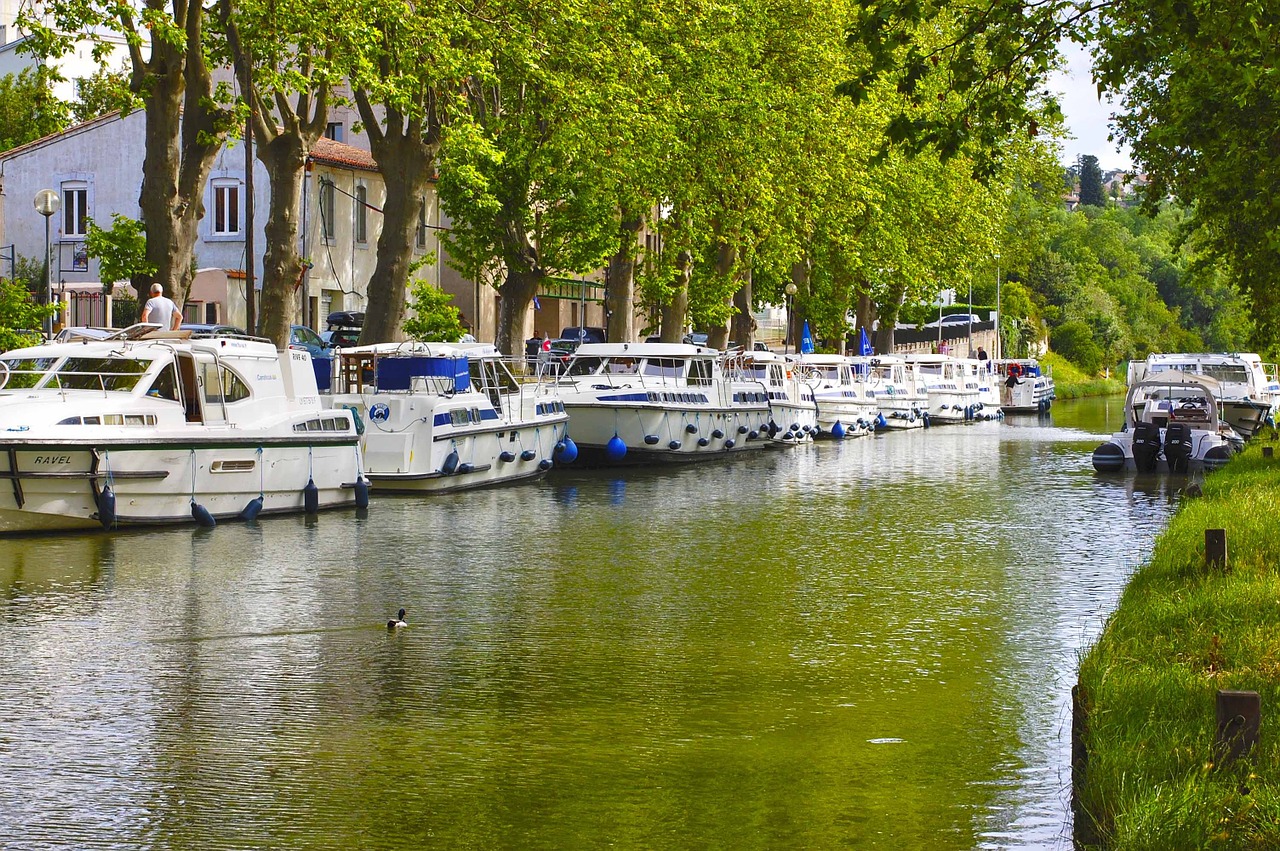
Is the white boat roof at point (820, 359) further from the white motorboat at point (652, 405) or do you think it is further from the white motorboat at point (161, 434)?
the white motorboat at point (161, 434)

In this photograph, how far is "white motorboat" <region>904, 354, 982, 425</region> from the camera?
2537 inches

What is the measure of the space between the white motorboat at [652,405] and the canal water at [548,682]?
11.8 meters

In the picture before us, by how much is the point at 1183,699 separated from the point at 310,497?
55.2ft

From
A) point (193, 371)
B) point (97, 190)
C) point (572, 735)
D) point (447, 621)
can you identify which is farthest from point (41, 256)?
point (572, 735)

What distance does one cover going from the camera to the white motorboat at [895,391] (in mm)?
59188

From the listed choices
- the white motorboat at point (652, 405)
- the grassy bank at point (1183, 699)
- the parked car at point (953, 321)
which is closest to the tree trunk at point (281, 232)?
the white motorboat at point (652, 405)

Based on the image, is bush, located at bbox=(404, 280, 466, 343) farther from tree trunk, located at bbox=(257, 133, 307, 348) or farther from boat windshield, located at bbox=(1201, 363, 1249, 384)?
boat windshield, located at bbox=(1201, 363, 1249, 384)

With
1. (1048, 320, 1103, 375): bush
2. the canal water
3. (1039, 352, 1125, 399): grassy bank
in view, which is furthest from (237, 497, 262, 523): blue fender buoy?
(1048, 320, 1103, 375): bush

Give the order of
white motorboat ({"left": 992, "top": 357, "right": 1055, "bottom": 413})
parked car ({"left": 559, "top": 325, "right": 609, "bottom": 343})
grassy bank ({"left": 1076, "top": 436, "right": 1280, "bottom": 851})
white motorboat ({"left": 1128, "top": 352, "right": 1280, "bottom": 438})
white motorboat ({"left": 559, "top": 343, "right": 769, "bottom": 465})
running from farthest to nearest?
white motorboat ({"left": 992, "top": 357, "right": 1055, "bottom": 413}) → parked car ({"left": 559, "top": 325, "right": 609, "bottom": 343}) → white motorboat ({"left": 1128, "top": 352, "right": 1280, "bottom": 438}) → white motorboat ({"left": 559, "top": 343, "right": 769, "bottom": 465}) → grassy bank ({"left": 1076, "top": 436, "right": 1280, "bottom": 851})

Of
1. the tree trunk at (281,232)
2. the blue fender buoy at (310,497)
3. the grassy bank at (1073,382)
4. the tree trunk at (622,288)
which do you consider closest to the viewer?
the blue fender buoy at (310,497)

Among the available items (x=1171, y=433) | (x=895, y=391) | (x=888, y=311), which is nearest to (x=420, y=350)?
(x=1171, y=433)

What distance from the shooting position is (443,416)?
29.0m

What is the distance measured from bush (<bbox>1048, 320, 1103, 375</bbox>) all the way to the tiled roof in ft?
220

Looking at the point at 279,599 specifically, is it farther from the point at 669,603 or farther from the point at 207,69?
the point at 207,69
